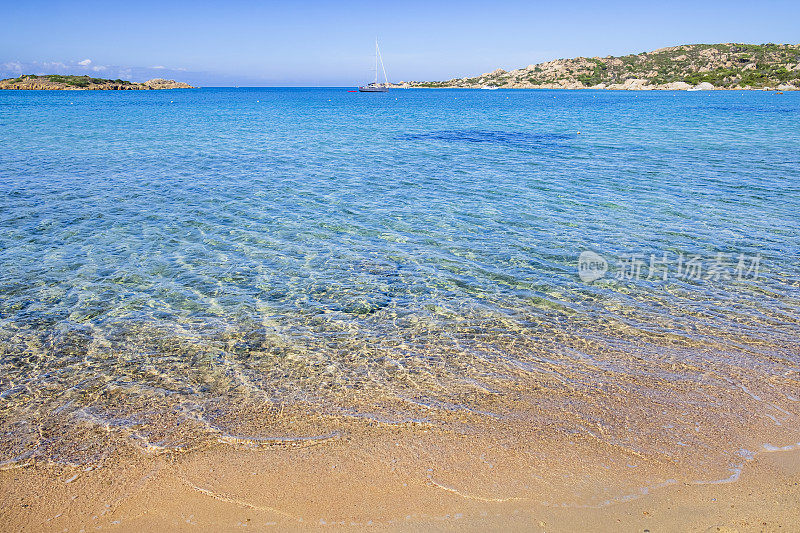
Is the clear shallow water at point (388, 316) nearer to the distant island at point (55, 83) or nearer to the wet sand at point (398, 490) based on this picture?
the wet sand at point (398, 490)

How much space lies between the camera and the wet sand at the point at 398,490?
4.25m

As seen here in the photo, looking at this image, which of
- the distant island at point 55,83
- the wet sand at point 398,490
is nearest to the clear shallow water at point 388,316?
the wet sand at point 398,490

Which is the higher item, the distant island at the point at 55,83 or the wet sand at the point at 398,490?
the distant island at the point at 55,83

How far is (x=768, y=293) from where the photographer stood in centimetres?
923

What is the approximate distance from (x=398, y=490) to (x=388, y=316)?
404cm

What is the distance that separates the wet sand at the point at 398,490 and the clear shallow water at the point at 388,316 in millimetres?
302

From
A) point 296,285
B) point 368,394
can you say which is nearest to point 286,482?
point 368,394

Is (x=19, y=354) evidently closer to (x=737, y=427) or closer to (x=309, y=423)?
(x=309, y=423)

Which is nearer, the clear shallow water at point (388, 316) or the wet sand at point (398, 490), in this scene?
the wet sand at point (398, 490)

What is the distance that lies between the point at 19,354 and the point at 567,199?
15.1 m

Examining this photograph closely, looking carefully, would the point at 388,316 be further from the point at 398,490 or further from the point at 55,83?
the point at 55,83

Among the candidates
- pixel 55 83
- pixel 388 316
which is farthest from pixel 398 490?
pixel 55 83

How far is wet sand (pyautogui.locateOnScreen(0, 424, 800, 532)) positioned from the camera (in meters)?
4.25

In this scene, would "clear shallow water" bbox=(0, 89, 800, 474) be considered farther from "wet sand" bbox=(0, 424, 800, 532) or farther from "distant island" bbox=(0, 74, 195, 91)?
"distant island" bbox=(0, 74, 195, 91)
